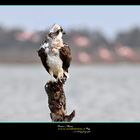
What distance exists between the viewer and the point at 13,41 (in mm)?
3121

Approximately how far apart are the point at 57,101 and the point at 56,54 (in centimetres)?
21

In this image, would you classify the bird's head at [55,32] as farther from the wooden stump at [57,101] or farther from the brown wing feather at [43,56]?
the wooden stump at [57,101]

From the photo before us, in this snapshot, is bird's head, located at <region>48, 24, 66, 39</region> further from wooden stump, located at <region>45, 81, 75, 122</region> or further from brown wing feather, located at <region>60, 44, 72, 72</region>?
wooden stump, located at <region>45, 81, 75, 122</region>

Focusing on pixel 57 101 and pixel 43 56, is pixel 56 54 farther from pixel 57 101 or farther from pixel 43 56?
pixel 57 101

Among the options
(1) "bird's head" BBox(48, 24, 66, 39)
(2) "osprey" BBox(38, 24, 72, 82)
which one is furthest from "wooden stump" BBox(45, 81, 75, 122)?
(1) "bird's head" BBox(48, 24, 66, 39)

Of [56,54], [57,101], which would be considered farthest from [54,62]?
[57,101]

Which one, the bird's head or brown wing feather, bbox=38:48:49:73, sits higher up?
the bird's head

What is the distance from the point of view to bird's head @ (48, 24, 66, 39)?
266 cm

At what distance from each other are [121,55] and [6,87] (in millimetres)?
819

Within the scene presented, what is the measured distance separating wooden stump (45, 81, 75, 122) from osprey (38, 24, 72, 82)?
49 mm
